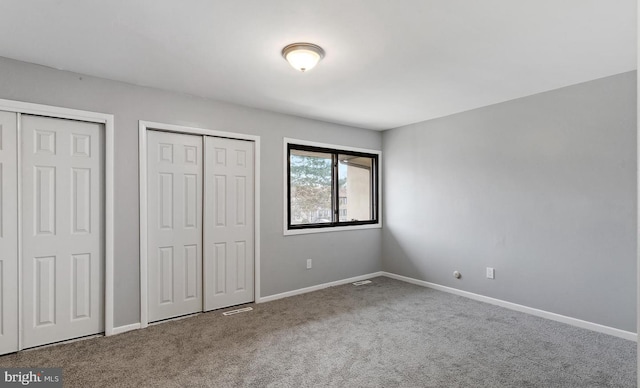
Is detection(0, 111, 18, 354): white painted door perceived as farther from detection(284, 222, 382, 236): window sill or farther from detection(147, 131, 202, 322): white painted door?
detection(284, 222, 382, 236): window sill

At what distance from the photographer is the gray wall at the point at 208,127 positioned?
2.89 metres

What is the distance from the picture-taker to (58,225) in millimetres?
2896

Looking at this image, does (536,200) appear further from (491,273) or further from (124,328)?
(124,328)

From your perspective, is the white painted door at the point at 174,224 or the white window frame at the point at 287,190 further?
the white window frame at the point at 287,190

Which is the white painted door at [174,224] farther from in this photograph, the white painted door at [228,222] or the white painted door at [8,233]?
the white painted door at [8,233]

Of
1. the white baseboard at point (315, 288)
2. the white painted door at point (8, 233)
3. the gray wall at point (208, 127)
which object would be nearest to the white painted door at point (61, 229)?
the white painted door at point (8, 233)

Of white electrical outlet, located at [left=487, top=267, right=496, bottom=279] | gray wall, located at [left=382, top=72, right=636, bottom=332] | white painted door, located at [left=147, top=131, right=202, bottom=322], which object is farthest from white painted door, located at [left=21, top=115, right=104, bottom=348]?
white electrical outlet, located at [left=487, top=267, right=496, bottom=279]

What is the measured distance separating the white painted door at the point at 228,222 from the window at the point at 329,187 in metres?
0.58

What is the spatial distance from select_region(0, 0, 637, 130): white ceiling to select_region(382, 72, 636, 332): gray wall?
374mm

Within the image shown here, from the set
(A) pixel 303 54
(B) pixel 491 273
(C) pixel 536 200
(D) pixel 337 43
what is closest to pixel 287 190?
(A) pixel 303 54

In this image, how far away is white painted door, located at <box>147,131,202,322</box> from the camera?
11.1 feet

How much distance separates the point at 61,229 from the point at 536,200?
15.3 feet

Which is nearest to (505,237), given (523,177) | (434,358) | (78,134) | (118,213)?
(523,177)

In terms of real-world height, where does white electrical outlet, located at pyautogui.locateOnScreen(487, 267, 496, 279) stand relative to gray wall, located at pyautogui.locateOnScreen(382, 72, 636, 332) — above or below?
below
